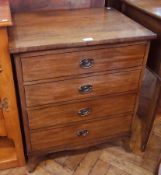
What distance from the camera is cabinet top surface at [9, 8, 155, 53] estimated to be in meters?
0.90

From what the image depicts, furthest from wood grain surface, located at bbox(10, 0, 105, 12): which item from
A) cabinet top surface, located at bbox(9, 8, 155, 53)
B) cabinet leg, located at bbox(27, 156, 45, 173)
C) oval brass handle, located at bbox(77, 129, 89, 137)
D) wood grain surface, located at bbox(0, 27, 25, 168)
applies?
cabinet leg, located at bbox(27, 156, 45, 173)

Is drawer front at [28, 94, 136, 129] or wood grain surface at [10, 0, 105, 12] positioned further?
wood grain surface at [10, 0, 105, 12]

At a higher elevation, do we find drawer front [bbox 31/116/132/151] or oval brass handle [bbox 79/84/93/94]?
oval brass handle [bbox 79/84/93/94]

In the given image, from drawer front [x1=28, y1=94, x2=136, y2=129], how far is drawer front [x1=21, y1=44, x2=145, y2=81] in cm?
17

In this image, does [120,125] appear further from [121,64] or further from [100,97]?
[121,64]

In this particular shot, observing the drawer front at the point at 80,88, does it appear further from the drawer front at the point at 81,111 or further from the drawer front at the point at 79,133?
the drawer front at the point at 79,133

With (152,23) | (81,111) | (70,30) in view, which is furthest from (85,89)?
(152,23)

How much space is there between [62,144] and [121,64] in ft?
1.62

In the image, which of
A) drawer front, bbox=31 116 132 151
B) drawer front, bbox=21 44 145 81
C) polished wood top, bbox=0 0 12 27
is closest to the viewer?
polished wood top, bbox=0 0 12 27

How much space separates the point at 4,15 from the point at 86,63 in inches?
13.8

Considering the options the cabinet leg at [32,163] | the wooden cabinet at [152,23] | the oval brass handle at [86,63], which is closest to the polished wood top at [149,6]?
the wooden cabinet at [152,23]

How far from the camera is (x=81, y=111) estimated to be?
1129mm

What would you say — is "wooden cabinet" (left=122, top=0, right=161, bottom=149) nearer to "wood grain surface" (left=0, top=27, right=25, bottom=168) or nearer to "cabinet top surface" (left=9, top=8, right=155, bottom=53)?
"cabinet top surface" (left=9, top=8, right=155, bottom=53)

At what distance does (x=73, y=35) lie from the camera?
3.14 ft
